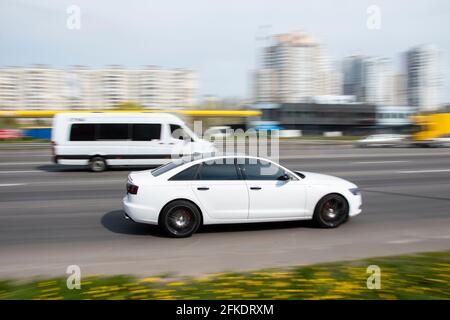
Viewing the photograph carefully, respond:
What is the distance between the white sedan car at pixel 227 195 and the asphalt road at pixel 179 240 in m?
0.31

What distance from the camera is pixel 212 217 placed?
7.14 meters

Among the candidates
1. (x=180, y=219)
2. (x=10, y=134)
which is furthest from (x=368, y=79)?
(x=180, y=219)

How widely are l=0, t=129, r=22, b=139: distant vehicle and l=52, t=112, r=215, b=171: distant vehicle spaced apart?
980 inches

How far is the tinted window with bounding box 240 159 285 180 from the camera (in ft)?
23.9

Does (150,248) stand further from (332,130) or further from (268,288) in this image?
(332,130)

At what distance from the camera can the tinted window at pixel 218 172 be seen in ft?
23.6

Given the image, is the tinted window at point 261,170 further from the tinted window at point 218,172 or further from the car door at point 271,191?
the tinted window at point 218,172

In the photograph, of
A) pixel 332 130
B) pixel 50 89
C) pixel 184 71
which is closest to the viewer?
pixel 332 130

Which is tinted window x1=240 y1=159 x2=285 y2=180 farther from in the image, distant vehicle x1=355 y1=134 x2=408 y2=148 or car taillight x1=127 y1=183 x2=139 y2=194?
distant vehicle x1=355 y1=134 x2=408 y2=148

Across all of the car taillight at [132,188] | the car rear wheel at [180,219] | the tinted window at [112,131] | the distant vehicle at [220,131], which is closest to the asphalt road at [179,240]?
the car rear wheel at [180,219]

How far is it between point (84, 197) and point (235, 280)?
674 cm

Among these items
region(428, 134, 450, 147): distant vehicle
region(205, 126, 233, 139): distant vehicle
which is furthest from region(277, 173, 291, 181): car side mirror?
region(428, 134, 450, 147): distant vehicle

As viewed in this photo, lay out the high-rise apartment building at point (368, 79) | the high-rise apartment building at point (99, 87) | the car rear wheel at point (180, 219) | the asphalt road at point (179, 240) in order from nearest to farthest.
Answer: the asphalt road at point (179, 240) < the car rear wheel at point (180, 219) < the high-rise apartment building at point (368, 79) < the high-rise apartment building at point (99, 87)
